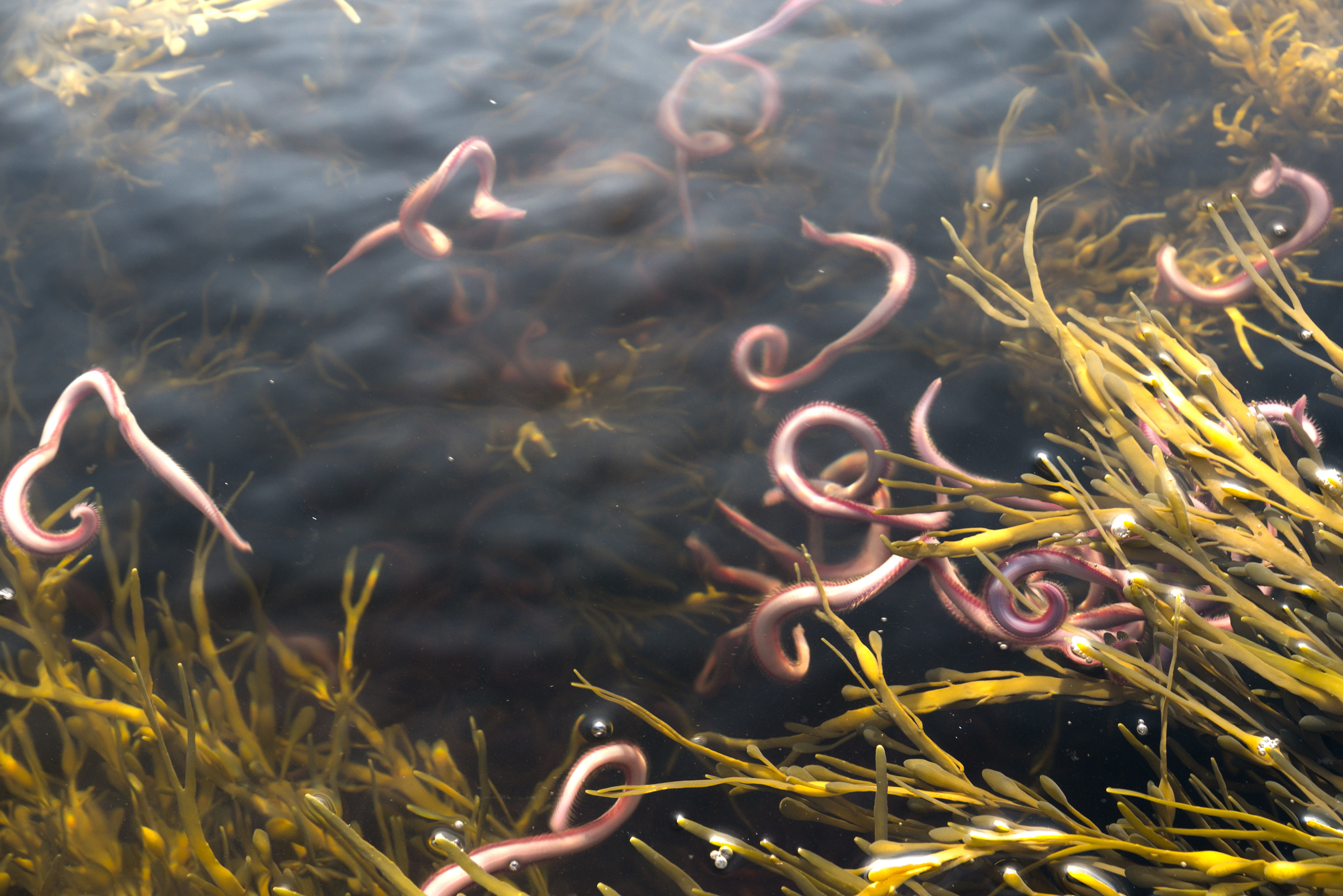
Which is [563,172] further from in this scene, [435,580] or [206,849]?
[206,849]

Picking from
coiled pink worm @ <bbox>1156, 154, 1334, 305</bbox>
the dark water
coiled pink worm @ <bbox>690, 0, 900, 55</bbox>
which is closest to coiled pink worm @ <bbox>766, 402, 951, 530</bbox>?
the dark water

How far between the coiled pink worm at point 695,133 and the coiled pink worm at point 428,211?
15cm

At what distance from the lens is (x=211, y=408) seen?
64 centimetres

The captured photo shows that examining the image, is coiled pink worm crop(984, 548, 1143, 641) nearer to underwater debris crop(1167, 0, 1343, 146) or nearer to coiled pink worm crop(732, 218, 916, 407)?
coiled pink worm crop(732, 218, 916, 407)

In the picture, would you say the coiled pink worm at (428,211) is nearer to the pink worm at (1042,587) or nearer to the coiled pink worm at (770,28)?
the coiled pink worm at (770,28)

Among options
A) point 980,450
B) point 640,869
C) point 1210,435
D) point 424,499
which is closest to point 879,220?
point 980,450

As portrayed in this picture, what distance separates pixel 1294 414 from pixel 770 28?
595 mm

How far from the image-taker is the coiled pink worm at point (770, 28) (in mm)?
813

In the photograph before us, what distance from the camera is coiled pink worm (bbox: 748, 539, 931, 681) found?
1.86 ft

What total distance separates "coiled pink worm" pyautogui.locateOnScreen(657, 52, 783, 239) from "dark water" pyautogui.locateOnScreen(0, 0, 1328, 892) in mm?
10

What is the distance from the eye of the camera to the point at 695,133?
757 millimetres

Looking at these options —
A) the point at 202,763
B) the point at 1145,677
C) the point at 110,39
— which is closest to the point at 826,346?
the point at 1145,677

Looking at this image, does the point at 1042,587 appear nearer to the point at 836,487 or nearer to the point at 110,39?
the point at 836,487

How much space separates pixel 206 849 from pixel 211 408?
12.8 inches
